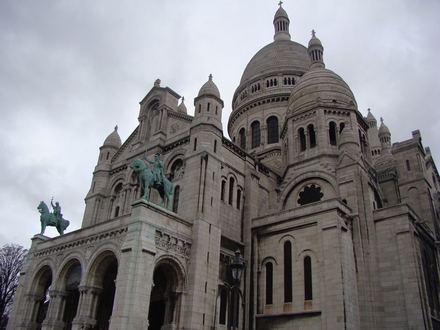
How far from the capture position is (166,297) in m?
24.6

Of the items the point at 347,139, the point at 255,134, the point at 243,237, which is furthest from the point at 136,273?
the point at 255,134

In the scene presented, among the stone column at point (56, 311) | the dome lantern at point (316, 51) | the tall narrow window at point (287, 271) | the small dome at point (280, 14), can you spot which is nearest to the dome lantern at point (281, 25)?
the small dome at point (280, 14)

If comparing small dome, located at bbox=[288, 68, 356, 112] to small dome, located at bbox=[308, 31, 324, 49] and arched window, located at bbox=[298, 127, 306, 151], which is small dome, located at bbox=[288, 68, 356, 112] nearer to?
arched window, located at bbox=[298, 127, 306, 151]

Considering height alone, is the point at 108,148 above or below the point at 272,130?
below

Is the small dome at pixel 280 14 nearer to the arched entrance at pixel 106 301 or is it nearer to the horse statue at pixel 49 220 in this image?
the horse statue at pixel 49 220

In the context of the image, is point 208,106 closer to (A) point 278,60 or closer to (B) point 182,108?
(B) point 182,108

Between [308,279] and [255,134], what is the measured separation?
25639mm

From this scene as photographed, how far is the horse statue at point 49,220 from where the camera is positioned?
3256 centimetres

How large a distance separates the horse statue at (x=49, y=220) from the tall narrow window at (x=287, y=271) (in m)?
17.5

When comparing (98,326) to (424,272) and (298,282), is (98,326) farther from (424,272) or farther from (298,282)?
(424,272)

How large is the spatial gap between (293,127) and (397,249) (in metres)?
15.4

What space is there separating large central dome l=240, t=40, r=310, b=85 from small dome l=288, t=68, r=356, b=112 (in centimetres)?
1235

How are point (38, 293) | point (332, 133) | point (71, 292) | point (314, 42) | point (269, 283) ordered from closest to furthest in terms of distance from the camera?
point (269, 283) < point (71, 292) < point (38, 293) < point (332, 133) < point (314, 42)

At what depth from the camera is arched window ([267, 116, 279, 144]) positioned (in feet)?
156
